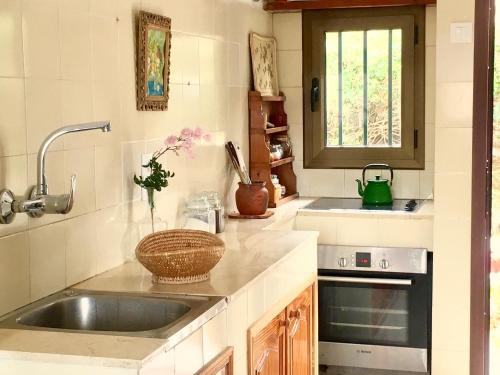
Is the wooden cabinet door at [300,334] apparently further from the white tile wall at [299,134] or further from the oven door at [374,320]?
the white tile wall at [299,134]

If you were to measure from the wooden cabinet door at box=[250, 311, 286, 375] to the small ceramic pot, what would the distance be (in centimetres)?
95

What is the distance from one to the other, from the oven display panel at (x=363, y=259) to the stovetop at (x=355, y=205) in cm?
30

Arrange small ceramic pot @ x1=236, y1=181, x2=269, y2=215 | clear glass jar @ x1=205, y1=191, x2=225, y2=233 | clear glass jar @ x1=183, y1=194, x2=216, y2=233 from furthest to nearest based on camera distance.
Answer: small ceramic pot @ x1=236, y1=181, x2=269, y2=215 < clear glass jar @ x1=205, y1=191, x2=225, y2=233 < clear glass jar @ x1=183, y1=194, x2=216, y2=233

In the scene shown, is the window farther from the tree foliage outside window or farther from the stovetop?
the stovetop

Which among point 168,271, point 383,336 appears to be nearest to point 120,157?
point 168,271

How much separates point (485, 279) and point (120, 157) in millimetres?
1918

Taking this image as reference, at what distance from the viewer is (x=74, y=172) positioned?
276 cm

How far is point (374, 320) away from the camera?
4273mm

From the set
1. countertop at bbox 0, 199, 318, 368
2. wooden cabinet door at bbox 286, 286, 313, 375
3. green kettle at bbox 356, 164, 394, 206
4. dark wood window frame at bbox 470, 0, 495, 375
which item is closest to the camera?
countertop at bbox 0, 199, 318, 368

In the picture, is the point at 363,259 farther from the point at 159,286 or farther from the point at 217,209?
the point at 159,286

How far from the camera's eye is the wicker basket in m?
2.70

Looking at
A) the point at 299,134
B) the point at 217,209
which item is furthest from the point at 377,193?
the point at 217,209

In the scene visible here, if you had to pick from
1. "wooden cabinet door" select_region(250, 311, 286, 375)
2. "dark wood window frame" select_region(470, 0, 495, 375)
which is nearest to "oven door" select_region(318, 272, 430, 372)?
"dark wood window frame" select_region(470, 0, 495, 375)

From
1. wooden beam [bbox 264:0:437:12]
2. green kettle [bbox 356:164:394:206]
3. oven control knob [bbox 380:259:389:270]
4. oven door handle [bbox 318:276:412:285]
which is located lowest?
oven door handle [bbox 318:276:412:285]
